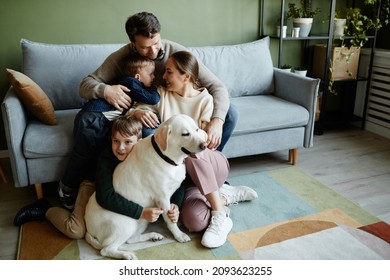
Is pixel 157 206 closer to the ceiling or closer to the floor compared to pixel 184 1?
closer to the floor

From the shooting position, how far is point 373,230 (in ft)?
5.84

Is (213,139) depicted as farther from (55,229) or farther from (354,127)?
A: (354,127)

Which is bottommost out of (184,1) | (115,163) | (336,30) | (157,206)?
(157,206)

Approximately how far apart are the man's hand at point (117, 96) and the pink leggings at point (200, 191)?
0.44 m

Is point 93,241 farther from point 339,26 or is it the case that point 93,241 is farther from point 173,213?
point 339,26

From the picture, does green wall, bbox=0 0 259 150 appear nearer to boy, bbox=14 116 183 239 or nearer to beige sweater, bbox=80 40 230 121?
beige sweater, bbox=80 40 230 121

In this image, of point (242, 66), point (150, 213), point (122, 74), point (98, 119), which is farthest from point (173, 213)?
point (242, 66)

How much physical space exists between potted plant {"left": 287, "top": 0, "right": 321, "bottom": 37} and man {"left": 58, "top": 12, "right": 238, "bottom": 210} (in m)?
1.37

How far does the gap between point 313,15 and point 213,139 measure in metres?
1.92

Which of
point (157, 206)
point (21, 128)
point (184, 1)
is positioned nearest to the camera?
point (157, 206)

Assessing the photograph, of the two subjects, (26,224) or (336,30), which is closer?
(26,224)

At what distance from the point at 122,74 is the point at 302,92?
1256mm

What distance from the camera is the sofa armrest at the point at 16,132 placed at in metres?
1.86
